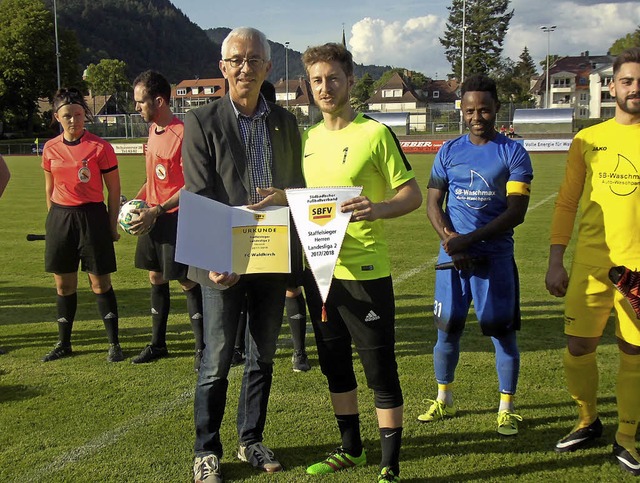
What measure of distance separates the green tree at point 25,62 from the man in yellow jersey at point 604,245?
68.3 meters

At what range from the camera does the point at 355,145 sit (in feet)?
10.3

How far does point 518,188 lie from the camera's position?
12.5ft

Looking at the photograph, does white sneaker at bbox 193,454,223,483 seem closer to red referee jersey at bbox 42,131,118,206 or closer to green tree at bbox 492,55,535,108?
red referee jersey at bbox 42,131,118,206

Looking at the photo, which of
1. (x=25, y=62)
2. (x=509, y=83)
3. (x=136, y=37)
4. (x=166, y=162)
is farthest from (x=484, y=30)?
(x=136, y=37)

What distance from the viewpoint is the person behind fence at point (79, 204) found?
5398mm

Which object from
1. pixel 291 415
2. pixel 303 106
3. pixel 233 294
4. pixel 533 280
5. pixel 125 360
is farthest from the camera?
pixel 303 106

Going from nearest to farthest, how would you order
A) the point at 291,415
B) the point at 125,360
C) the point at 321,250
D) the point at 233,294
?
1. the point at 321,250
2. the point at 233,294
3. the point at 291,415
4. the point at 125,360

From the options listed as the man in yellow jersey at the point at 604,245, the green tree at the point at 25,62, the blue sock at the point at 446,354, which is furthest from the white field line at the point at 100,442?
the green tree at the point at 25,62

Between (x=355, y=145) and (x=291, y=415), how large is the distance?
6.80ft

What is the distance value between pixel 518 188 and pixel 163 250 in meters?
2.96

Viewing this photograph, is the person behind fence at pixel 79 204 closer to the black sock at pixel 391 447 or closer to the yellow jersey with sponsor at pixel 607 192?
the black sock at pixel 391 447

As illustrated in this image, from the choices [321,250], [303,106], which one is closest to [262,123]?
[321,250]

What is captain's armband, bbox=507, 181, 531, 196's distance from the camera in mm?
3822

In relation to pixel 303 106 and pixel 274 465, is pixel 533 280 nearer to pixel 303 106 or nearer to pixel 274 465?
pixel 274 465
